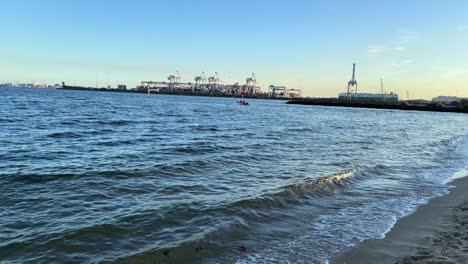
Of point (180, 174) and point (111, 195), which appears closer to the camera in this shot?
point (111, 195)

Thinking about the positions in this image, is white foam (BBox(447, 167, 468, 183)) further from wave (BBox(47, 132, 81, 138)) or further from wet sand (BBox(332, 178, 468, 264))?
wave (BBox(47, 132, 81, 138))

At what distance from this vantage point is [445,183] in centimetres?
1608

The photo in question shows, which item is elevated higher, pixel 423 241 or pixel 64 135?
pixel 64 135

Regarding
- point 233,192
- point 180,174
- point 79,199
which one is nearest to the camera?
point 79,199

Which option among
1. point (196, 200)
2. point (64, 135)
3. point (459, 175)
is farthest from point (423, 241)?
point (64, 135)

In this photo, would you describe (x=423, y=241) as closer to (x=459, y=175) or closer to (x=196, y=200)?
(x=196, y=200)

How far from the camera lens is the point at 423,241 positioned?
885 centimetres

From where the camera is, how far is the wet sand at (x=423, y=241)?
7678 millimetres

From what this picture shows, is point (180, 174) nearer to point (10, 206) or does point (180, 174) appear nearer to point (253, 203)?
point (253, 203)

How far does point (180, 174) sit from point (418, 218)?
7848 mm

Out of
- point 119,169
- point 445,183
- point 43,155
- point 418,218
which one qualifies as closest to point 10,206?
point 119,169

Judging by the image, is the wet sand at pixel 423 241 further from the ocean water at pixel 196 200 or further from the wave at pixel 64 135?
the wave at pixel 64 135

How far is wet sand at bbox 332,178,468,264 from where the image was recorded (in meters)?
7.68

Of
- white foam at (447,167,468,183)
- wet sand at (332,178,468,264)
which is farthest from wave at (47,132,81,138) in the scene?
wet sand at (332,178,468,264)
